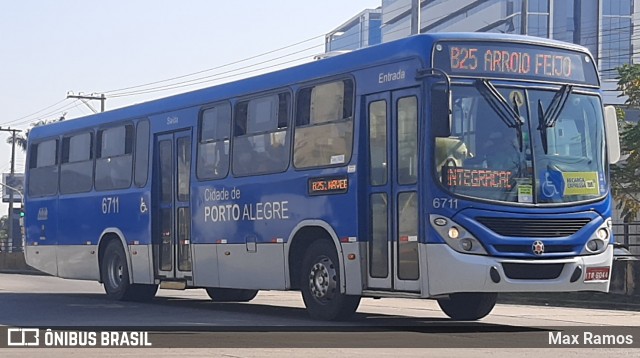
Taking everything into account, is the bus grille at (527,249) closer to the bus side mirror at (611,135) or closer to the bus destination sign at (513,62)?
the bus side mirror at (611,135)

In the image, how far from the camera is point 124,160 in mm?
22500

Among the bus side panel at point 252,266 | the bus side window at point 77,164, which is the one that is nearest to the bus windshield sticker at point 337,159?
the bus side panel at point 252,266

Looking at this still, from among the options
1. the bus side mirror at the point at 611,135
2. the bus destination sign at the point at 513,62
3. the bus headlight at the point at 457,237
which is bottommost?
the bus headlight at the point at 457,237

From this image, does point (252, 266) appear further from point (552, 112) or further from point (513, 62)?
point (552, 112)

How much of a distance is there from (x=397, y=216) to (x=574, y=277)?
2.27 metres

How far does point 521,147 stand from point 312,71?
358 centimetres

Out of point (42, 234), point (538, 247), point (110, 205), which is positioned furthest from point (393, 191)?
point (42, 234)

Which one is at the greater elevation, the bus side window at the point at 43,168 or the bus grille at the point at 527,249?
the bus side window at the point at 43,168

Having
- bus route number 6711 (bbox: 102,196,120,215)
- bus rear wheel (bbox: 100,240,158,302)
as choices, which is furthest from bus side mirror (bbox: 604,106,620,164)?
bus route number 6711 (bbox: 102,196,120,215)

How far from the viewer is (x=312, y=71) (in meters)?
17.0

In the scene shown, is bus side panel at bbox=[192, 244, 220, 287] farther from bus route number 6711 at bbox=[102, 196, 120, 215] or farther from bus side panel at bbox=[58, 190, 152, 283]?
bus route number 6711 at bbox=[102, 196, 120, 215]

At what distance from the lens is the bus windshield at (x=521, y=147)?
14.6m

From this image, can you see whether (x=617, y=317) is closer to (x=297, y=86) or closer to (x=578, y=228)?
(x=578, y=228)

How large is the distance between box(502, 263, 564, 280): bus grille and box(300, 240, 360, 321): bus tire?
8.25ft
